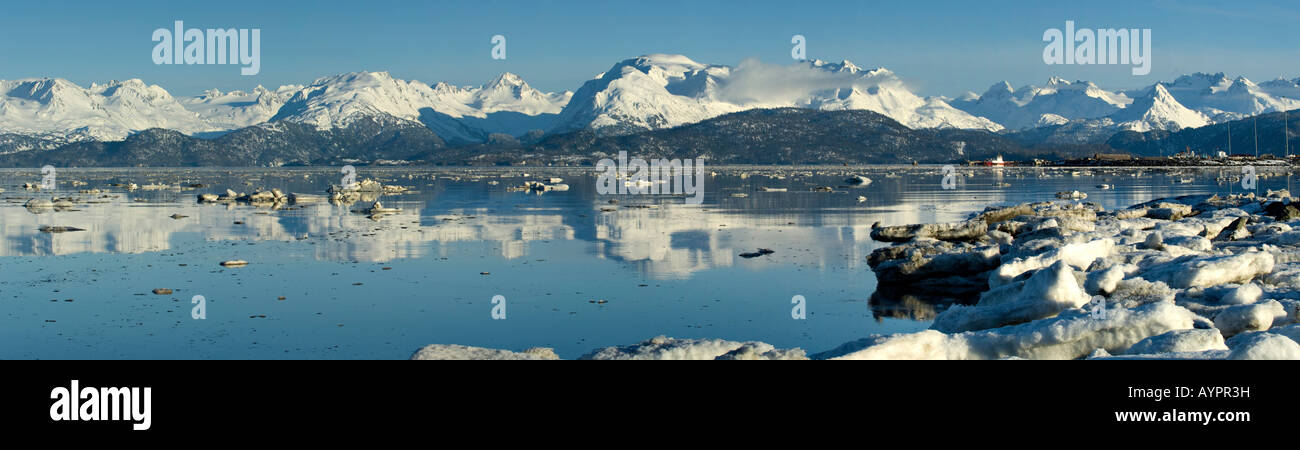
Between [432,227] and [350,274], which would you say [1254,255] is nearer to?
[350,274]

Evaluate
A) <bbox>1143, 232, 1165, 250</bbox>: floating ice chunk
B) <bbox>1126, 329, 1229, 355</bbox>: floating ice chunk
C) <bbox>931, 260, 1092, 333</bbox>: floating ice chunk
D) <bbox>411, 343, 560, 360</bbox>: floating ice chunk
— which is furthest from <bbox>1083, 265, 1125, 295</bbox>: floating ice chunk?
<bbox>411, 343, 560, 360</bbox>: floating ice chunk

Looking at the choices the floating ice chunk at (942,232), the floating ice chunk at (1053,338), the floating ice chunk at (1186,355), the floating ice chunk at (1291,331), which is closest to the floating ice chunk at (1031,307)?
the floating ice chunk at (1053,338)

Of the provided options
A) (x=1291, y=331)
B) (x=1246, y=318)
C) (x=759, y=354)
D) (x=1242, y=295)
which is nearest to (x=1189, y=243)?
(x=1242, y=295)

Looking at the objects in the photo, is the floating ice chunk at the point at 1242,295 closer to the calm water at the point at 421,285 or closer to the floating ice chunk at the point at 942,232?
the calm water at the point at 421,285

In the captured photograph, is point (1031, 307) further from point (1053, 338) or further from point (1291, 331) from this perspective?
point (1291, 331)

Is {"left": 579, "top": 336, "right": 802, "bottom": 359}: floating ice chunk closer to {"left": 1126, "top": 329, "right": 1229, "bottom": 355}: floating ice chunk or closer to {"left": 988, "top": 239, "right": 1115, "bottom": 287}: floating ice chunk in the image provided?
{"left": 1126, "top": 329, "right": 1229, "bottom": 355}: floating ice chunk

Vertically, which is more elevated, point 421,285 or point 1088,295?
point 1088,295
